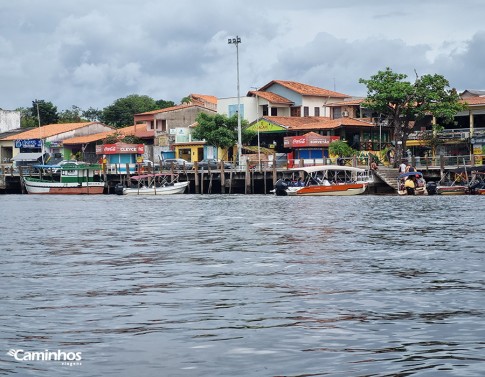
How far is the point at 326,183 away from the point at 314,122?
78.4 ft

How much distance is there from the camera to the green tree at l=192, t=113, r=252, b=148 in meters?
83.2

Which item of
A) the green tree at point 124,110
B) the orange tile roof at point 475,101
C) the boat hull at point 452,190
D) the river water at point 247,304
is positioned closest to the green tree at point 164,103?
the green tree at point 124,110

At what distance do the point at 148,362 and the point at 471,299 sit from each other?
20.2 ft

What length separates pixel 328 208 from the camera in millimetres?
44719

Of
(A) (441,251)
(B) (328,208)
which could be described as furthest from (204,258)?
(B) (328,208)

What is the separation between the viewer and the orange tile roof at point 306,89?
8931 cm

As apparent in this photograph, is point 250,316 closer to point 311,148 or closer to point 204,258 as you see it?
point 204,258

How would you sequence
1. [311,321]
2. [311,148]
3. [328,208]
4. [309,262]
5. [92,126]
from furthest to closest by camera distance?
1. [92,126]
2. [311,148]
3. [328,208]
4. [309,262]
5. [311,321]

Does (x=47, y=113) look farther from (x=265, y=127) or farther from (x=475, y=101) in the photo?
(x=475, y=101)

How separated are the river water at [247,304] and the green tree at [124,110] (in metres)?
94.4

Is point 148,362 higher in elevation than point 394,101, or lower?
lower

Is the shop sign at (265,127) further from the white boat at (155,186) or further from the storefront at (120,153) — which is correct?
the white boat at (155,186)

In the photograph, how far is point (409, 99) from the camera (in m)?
67.5

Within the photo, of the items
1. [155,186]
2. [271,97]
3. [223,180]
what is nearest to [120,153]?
[155,186]
